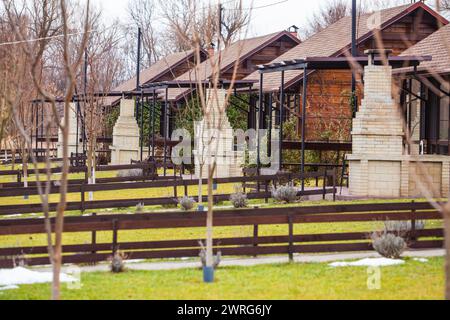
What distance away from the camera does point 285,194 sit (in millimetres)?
22891

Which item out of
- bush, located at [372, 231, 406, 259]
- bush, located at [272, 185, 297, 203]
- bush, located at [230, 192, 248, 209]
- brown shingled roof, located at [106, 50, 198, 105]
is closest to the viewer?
bush, located at [372, 231, 406, 259]

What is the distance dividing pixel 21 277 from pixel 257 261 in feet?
12.8

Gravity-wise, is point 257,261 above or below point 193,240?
below

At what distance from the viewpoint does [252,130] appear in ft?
124

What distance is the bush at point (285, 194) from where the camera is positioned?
22859 millimetres

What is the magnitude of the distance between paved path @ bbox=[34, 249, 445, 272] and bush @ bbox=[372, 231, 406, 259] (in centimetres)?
57

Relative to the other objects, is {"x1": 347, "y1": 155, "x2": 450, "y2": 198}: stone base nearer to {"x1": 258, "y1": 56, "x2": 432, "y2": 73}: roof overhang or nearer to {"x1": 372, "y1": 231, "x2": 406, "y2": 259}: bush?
{"x1": 258, "y1": 56, "x2": 432, "y2": 73}: roof overhang

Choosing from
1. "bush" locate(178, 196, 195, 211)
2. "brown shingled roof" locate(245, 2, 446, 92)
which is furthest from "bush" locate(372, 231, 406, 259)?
"brown shingled roof" locate(245, 2, 446, 92)

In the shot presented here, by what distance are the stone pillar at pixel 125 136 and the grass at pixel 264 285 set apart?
1234 inches

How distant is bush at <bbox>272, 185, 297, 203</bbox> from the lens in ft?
75.0

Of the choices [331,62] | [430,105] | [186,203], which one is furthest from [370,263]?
[430,105]

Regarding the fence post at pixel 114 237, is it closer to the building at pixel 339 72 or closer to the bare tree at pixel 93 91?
the bare tree at pixel 93 91

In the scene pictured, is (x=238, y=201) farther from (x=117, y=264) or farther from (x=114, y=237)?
(x=117, y=264)
